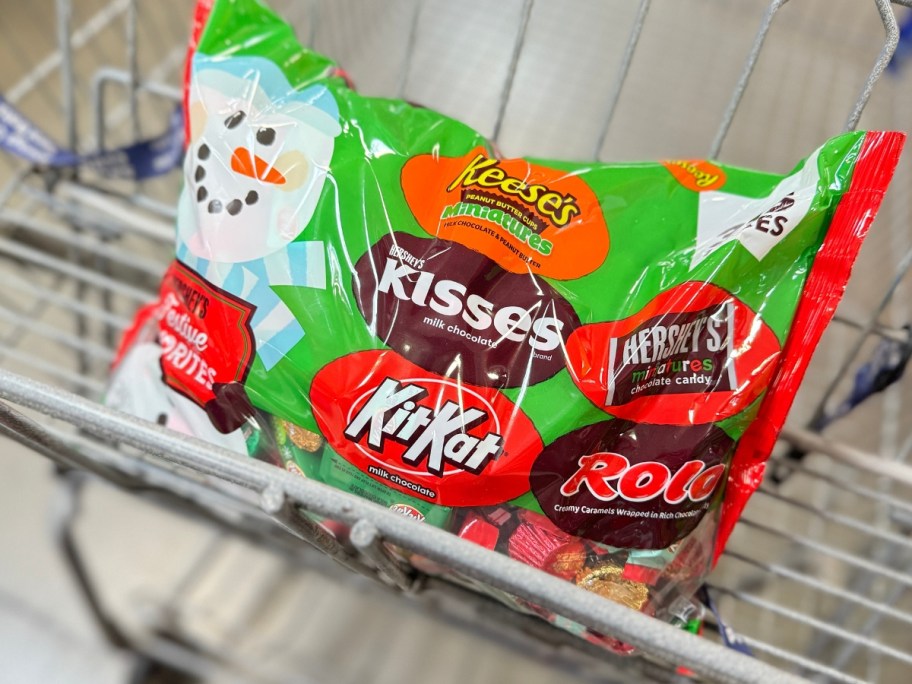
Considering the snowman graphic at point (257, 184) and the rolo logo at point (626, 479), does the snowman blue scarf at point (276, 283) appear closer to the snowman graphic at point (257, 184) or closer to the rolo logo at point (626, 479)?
the snowman graphic at point (257, 184)

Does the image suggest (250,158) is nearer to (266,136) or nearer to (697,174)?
(266,136)

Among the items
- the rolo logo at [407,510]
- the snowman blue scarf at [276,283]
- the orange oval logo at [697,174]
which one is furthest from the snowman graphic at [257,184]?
the orange oval logo at [697,174]

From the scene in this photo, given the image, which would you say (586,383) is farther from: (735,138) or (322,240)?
(735,138)

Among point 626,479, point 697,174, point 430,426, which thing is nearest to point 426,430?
point 430,426

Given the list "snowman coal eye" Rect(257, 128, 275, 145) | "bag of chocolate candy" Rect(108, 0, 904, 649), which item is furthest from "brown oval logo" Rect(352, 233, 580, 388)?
"snowman coal eye" Rect(257, 128, 275, 145)

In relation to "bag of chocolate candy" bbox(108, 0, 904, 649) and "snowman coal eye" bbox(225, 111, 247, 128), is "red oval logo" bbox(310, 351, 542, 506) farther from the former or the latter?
"snowman coal eye" bbox(225, 111, 247, 128)

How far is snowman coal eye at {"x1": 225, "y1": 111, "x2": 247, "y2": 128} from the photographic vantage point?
0.51 meters

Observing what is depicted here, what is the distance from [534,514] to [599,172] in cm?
22

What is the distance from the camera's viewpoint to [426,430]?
0.45m

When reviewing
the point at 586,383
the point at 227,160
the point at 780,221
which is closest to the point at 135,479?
the point at 227,160

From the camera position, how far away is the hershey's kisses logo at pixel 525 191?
1.59 feet

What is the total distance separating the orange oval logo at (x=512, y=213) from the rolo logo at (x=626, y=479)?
4.1 inches

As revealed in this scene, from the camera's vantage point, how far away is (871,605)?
0.54 meters

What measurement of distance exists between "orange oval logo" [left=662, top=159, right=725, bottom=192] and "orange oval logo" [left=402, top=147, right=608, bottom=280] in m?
0.06
